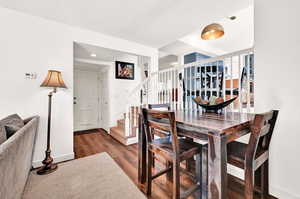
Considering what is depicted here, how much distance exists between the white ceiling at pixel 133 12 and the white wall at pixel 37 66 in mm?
196

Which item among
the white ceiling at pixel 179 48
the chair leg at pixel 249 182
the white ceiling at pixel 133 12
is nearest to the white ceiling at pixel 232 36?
the white ceiling at pixel 179 48

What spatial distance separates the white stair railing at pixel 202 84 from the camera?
64.6 inches

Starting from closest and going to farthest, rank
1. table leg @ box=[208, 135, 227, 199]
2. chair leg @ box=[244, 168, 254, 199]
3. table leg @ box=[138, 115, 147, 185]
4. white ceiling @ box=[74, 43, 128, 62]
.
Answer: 1. table leg @ box=[208, 135, 227, 199]
2. chair leg @ box=[244, 168, 254, 199]
3. table leg @ box=[138, 115, 147, 185]
4. white ceiling @ box=[74, 43, 128, 62]

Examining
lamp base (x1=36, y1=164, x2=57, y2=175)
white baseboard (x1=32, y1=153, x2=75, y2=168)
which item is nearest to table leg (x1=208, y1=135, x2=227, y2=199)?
lamp base (x1=36, y1=164, x2=57, y2=175)

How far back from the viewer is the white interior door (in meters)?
4.45

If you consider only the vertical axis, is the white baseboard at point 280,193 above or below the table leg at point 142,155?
below

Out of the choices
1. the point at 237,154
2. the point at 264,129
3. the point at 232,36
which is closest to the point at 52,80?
the point at 237,154

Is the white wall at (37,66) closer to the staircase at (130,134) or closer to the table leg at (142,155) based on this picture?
the staircase at (130,134)

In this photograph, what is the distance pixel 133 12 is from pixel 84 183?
8.63ft

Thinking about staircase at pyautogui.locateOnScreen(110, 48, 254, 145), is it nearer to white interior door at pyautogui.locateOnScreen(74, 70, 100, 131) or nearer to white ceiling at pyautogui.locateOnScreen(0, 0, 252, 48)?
white ceiling at pyautogui.locateOnScreen(0, 0, 252, 48)

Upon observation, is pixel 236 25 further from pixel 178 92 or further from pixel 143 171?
pixel 143 171

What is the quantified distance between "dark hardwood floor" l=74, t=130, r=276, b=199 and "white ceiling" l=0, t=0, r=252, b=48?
2.51m

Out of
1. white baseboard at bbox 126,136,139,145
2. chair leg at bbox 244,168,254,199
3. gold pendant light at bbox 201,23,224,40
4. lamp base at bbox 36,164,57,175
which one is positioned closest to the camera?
chair leg at bbox 244,168,254,199

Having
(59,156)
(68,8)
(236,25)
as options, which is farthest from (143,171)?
(236,25)
